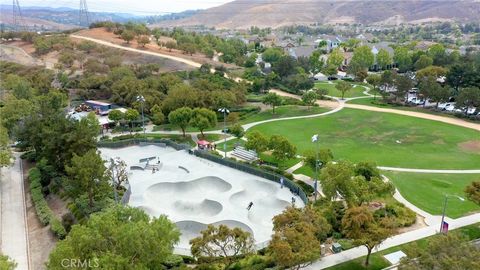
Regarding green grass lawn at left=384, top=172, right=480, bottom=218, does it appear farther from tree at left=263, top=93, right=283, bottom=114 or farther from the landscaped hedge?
the landscaped hedge

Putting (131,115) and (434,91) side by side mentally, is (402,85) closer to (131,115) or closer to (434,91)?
(434,91)

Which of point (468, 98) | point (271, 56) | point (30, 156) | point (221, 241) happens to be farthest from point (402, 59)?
point (221, 241)

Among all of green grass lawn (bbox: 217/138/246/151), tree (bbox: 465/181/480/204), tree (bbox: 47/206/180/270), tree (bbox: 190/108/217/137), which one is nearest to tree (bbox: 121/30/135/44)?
tree (bbox: 190/108/217/137)

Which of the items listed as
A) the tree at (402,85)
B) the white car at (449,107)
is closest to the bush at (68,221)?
the tree at (402,85)

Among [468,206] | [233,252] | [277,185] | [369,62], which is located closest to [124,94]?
[277,185]

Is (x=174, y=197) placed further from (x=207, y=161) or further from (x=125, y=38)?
(x=125, y=38)
